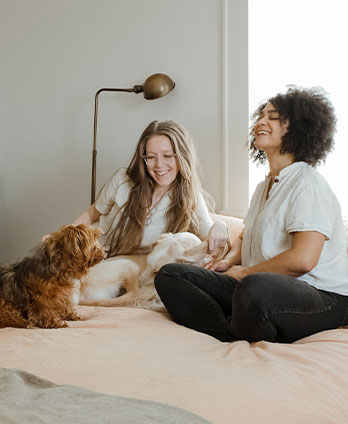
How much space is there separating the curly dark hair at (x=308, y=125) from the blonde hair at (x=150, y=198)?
0.79 meters

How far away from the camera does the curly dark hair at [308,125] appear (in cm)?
229

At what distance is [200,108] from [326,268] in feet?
Result: 6.51

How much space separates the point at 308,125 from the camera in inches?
90.2

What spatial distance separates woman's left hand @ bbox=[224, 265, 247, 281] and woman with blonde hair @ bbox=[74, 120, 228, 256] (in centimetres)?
55

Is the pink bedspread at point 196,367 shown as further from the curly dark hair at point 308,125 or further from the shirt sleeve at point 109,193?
the shirt sleeve at point 109,193

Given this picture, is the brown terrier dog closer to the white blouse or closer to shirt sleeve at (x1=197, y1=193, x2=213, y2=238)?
the white blouse

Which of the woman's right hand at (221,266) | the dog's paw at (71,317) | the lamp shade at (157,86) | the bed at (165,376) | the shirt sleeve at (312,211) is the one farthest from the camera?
the lamp shade at (157,86)

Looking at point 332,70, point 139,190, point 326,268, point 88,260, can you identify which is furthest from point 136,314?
point 332,70

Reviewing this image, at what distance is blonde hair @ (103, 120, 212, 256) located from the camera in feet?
9.61

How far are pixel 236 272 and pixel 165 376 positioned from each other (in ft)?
3.12

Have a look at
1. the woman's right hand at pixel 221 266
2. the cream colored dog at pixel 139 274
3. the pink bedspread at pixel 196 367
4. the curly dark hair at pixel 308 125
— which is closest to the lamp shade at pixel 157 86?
the cream colored dog at pixel 139 274

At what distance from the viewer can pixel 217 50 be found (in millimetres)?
3689

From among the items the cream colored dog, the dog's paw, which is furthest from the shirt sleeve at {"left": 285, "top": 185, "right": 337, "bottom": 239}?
the dog's paw

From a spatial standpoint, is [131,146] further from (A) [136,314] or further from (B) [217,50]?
(A) [136,314]
